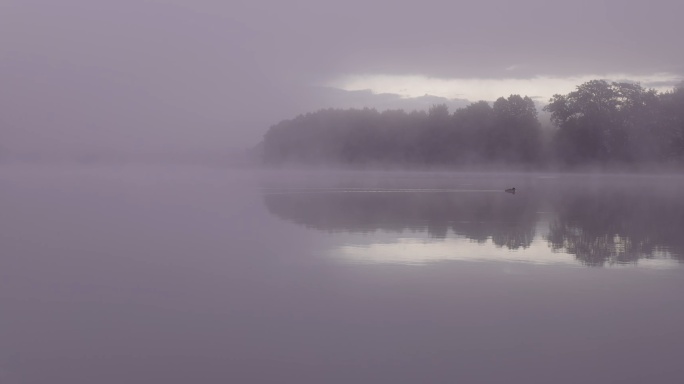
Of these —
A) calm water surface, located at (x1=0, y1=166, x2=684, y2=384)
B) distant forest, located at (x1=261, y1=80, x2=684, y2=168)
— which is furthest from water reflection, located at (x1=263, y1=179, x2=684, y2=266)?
distant forest, located at (x1=261, y1=80, x2=684, y2=168)

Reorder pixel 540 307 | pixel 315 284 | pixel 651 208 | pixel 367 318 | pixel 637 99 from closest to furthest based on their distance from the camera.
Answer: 1. pixel 367 318
2. pixel 540 307
3. pixel 315 284
4. pixel 651 208
5. pixel 637 99

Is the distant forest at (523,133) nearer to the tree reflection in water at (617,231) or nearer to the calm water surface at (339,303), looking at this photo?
the tree reflection in water at (617,231)

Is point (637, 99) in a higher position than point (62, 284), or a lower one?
higher

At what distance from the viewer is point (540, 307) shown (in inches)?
389

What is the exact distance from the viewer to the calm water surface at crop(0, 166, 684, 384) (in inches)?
293

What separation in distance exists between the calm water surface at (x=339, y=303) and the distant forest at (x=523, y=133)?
65.9 metres

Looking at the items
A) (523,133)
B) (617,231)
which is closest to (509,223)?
(617,231)

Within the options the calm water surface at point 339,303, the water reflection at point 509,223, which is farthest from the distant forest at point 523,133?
the calm water surface at point 339,303

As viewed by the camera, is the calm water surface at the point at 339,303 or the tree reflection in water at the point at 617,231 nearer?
the calm water surface at the point at 339,303

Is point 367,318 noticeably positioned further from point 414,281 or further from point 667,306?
point 667,306

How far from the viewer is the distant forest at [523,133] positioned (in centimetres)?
8006

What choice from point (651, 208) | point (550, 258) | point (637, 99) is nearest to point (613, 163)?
point (637, 99)

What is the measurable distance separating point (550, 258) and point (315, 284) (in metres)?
5.46

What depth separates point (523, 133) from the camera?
88750mm
